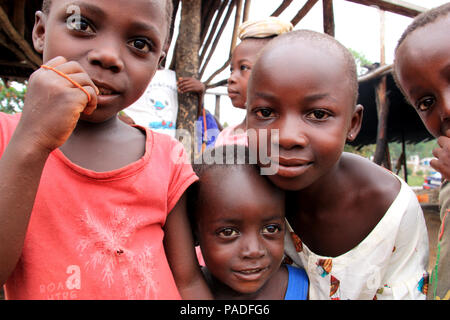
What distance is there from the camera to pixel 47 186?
90 cm

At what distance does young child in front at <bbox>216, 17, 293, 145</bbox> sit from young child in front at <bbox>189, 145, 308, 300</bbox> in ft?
3.42

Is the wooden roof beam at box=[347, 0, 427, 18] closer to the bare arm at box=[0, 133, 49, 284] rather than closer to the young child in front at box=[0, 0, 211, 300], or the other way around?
the young child in front at box=[0, 0, 211, 300]

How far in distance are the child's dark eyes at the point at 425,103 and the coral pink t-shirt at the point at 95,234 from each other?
3.10 ft

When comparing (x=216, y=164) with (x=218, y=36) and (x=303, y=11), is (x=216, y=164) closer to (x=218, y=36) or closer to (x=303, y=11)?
(x=303, y=11)

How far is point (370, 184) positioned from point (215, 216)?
64cm

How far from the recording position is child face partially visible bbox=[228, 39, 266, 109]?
2.35 meters

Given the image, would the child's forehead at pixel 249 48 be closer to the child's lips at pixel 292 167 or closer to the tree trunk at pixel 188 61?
the tree trunk at pixel 188 61

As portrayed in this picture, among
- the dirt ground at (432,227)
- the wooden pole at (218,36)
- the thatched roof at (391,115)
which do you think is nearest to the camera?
the wooden pole at (218,36)

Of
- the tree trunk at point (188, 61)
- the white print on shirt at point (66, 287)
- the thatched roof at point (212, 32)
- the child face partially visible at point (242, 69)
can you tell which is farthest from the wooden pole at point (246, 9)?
the white print on shirt at point (66, 287)

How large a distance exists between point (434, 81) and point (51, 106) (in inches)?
45.5

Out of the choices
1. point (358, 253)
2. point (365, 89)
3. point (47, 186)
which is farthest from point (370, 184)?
point (365, 89)

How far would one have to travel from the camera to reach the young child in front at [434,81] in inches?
41.9

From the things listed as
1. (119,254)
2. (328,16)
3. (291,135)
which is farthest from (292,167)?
(328,16)

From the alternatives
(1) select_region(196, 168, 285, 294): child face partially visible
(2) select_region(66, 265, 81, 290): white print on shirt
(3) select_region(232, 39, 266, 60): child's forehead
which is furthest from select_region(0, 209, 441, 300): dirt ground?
(2) select_region(66, 265, 81, 290): white print on shirt
